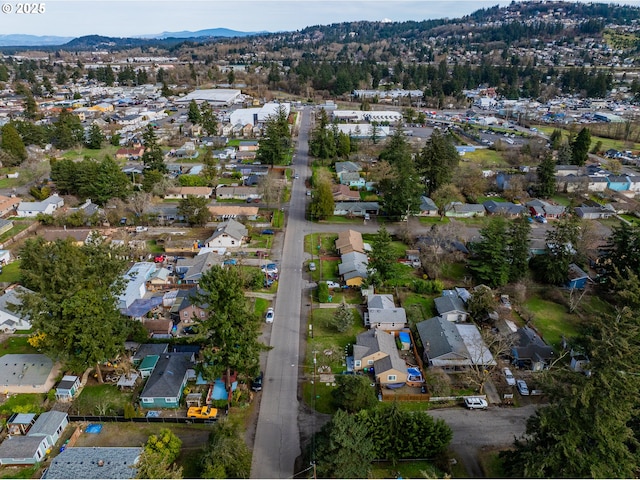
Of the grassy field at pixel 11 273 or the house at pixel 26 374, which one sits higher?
the house at pixel 26 374

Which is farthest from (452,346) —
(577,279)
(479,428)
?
(577,279)

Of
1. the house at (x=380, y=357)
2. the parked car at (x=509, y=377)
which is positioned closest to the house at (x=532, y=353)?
the parked car at (x=509, y=377)

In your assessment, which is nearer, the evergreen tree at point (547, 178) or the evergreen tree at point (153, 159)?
the evergreen tree at point (547, 178)

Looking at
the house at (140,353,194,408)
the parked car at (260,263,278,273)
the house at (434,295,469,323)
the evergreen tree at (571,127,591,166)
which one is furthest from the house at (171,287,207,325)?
the evergreen tree at (571,127,591,166)

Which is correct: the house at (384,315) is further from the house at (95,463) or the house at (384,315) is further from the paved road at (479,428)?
the house at (95,463)

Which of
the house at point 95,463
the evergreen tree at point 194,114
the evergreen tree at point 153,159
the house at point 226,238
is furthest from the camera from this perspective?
the evergreen tree at point 194,114

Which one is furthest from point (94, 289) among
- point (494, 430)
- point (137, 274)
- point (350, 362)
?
point (494, 430)

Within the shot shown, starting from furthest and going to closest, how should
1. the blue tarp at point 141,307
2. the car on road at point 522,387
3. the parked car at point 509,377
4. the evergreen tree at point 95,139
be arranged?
1. the evergreen tree at point 95,139
2. the blue tarp at point 141,307
3. the parked car at point 509,377
4. the car on road at point 522,387

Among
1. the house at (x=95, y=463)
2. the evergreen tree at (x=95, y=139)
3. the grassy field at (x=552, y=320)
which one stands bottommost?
the grassy field at (x=552, y=320)

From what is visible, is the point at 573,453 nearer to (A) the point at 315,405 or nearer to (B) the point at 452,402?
(B) the point at 452,402
